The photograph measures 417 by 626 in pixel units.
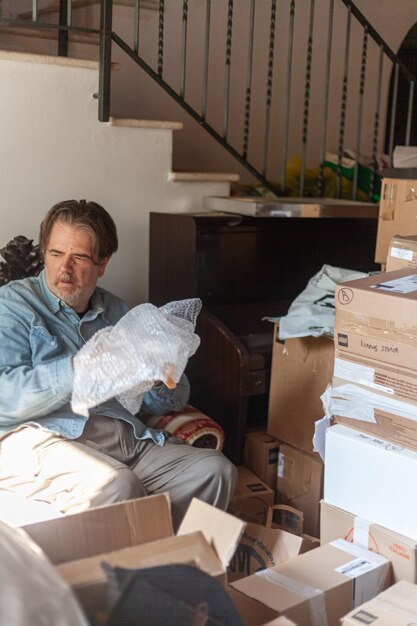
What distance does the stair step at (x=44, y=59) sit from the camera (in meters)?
2.88

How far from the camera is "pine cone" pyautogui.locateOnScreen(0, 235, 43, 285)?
275cm

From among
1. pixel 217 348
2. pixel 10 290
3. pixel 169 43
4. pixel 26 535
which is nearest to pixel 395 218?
pixel 217 348

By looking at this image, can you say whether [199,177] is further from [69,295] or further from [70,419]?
[70,419]

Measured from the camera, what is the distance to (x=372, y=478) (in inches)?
81.0

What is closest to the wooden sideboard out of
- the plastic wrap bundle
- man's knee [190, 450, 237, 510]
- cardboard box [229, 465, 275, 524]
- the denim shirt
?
cardboard box [229, 465, 275, 524]

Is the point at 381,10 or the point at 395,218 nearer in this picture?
the point at 395,218

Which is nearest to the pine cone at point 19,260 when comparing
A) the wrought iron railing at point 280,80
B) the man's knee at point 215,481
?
the man's knee at point 215,481

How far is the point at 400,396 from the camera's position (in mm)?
1978

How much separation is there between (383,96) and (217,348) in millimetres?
3022

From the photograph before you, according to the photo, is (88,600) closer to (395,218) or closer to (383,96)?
(395,218)

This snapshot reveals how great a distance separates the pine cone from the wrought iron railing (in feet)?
3.35

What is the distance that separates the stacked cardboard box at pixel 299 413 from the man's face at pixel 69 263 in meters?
0.85

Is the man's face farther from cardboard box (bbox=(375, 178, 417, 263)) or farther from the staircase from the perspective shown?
cardboard box (bbox=(375, 178, 417, 263))

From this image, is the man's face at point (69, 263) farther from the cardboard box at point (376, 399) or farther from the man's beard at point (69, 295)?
the cardboard box at point (376, 399)
